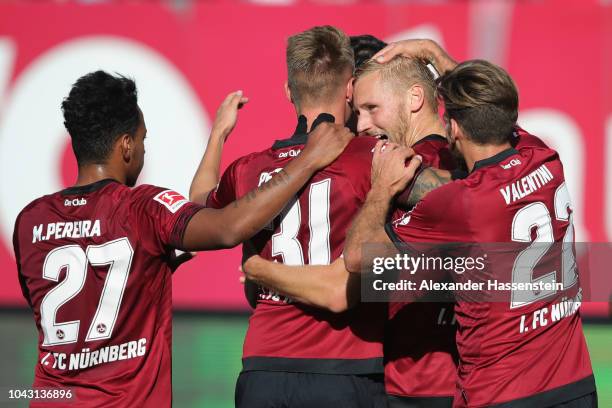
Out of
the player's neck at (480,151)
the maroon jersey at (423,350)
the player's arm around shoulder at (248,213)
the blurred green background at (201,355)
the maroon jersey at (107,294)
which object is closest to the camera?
the player's arm around shoulder at (248,213)

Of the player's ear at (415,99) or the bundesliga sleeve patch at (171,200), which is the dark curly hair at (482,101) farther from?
the bundesliga sleeve patch at (171,200)

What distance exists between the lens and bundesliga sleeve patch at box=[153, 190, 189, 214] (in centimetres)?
405

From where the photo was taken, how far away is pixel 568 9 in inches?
427

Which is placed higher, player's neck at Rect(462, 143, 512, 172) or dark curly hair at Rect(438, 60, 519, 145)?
dark curly hair at Rect(438, 60, 519, 145)

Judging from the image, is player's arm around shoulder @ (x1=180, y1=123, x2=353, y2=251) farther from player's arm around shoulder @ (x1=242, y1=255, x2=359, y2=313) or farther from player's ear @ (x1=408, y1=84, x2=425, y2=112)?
player's ear @ (x1=408, y1=84, x2=425, y2=112)

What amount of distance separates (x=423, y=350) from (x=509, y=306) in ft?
2.45

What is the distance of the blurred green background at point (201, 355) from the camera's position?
25.7 ft

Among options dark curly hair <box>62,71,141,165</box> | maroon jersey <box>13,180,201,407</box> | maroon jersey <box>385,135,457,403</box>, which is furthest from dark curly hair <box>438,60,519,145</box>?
dark curly hair <box>62,71,141,165</box>

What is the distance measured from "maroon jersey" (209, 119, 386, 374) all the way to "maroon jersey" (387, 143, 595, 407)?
325 mm

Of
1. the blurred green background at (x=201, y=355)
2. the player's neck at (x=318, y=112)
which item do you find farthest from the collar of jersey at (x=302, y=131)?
the blurred green background at (x=201, y=355)

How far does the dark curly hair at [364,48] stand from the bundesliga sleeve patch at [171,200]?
184 centimetres

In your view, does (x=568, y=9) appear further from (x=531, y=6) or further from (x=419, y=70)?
(x=419, y=70)

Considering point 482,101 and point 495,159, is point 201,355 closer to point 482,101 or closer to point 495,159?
point 495,159

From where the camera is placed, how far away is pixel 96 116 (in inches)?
166
